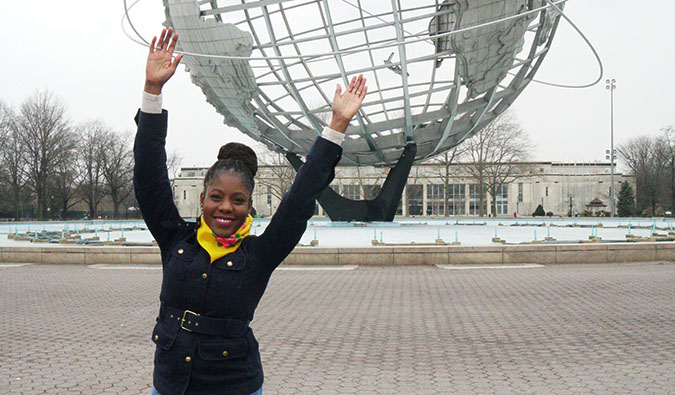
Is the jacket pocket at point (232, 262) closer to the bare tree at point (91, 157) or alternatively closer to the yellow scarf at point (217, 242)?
the yellow scarf at point (217, 242)

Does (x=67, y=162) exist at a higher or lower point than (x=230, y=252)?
higher

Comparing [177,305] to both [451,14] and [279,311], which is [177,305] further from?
[451,14]

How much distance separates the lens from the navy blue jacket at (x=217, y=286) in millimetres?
2096

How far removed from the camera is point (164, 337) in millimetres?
2137

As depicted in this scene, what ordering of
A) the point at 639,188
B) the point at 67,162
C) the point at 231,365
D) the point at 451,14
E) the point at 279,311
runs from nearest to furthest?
the point at 231,365, the point at 279,311, the point at 451,14, the point at 67,162, the point at 639,188

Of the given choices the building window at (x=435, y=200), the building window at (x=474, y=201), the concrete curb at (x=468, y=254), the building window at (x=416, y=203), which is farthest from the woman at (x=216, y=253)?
the building window at (x=435, y=200)

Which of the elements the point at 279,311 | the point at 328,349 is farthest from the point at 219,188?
the point at 279,311

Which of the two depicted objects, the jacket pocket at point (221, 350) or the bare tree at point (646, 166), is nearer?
the jacket pocket at point (221, 350)

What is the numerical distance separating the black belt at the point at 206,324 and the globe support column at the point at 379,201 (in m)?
19.5

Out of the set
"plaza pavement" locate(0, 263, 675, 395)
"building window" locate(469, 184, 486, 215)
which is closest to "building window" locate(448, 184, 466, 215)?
"building window" locate(469, 184, 486, 215)

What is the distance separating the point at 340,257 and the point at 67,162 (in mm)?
45208

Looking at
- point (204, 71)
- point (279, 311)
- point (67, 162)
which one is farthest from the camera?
point (67, 162)

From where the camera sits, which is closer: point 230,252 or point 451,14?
point 230,252

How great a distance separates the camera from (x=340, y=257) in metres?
14.5
